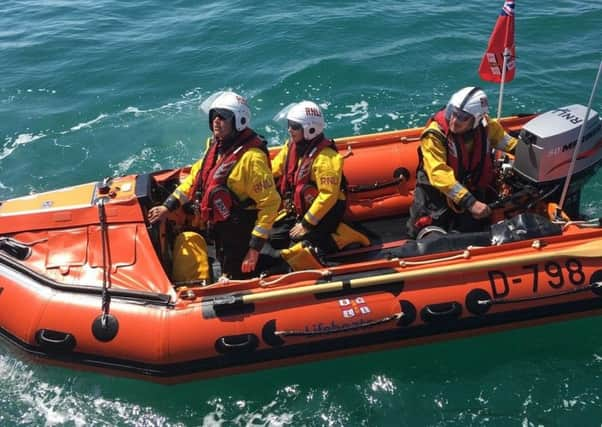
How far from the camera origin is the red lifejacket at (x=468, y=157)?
3980mm

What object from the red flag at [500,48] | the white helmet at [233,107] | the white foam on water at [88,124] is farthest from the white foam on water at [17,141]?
the red flag at [500,48]

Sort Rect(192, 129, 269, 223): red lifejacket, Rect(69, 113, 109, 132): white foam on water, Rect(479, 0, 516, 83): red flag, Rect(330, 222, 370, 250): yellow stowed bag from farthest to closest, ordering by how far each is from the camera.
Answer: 1. Rect(69, 113, 109, 132): white foam on water
2. Rect(479, 0, 516, 83): red flag
3. Rect(330, 222, 370, 250): yellow stowed bag
4. Rect(192, 129, 269, 223): red lifejacket

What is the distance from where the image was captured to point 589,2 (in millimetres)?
10328

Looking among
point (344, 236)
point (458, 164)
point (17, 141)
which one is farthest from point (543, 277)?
point (17, 141)

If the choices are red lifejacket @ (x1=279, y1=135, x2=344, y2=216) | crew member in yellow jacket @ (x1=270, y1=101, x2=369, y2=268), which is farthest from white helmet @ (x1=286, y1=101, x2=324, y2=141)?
red lifejacket @ (x1=279, y1=135, x2=344, y2=216)

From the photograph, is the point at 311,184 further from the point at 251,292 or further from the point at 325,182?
the point at 251,292

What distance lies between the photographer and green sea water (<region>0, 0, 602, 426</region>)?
3881 millimetres

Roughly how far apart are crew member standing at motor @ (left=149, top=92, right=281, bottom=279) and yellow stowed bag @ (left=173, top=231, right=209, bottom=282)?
0.88 ft

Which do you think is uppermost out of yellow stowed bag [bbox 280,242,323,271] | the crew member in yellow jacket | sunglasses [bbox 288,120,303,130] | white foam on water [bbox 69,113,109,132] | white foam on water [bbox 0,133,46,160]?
sunglasses [bbox 288,120,303,130]

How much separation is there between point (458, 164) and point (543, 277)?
3.26 feet

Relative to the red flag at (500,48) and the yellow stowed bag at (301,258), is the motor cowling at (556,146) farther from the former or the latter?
the yellow stowed bag at (301,258)

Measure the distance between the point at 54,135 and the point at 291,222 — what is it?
465 centimetres

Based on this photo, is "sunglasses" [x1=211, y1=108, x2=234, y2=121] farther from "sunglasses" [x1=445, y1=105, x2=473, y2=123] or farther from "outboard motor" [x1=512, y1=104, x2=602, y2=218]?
"outboard motor" [x1=512, y1=104, x2=602, y2=218]

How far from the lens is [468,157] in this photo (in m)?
4.06
